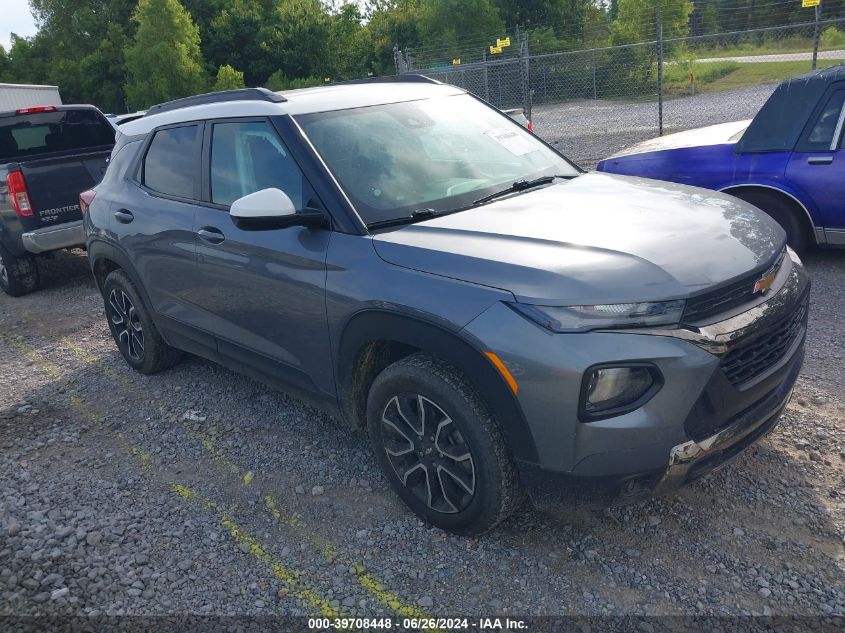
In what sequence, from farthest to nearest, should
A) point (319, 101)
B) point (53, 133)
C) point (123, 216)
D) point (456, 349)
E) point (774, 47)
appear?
point (774, 47)
point (53, 133)
point (123, 216)
point (319, 101)
point (456, 349)

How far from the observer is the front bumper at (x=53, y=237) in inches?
299

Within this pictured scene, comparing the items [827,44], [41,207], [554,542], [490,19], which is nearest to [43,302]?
[41,207]

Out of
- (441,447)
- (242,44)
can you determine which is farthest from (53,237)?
(242,44)

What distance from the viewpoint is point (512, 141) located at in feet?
13.8

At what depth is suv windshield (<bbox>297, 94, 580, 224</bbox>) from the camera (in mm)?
3477

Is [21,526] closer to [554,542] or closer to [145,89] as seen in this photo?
[554,542]

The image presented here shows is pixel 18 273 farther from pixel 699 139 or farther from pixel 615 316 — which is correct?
pixel 615 316

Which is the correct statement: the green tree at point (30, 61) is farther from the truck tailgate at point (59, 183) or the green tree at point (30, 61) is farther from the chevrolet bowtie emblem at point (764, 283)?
the chevrolet bowtie emblem at point (764, 283)

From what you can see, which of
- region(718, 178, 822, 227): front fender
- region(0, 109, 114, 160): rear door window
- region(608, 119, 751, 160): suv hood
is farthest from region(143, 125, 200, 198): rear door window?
region(0, 109, 114, 160): rear door window

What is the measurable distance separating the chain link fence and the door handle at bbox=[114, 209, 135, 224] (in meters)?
10.7

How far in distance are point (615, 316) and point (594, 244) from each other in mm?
422

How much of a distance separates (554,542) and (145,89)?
39113mm

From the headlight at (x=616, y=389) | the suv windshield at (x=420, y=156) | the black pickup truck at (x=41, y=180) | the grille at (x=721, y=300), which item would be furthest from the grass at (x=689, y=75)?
the headlight at (x=616, y=389)

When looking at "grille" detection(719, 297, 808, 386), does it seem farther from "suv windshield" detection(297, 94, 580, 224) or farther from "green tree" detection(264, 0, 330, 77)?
"green tree" detection(264, 0, 330, 77)
